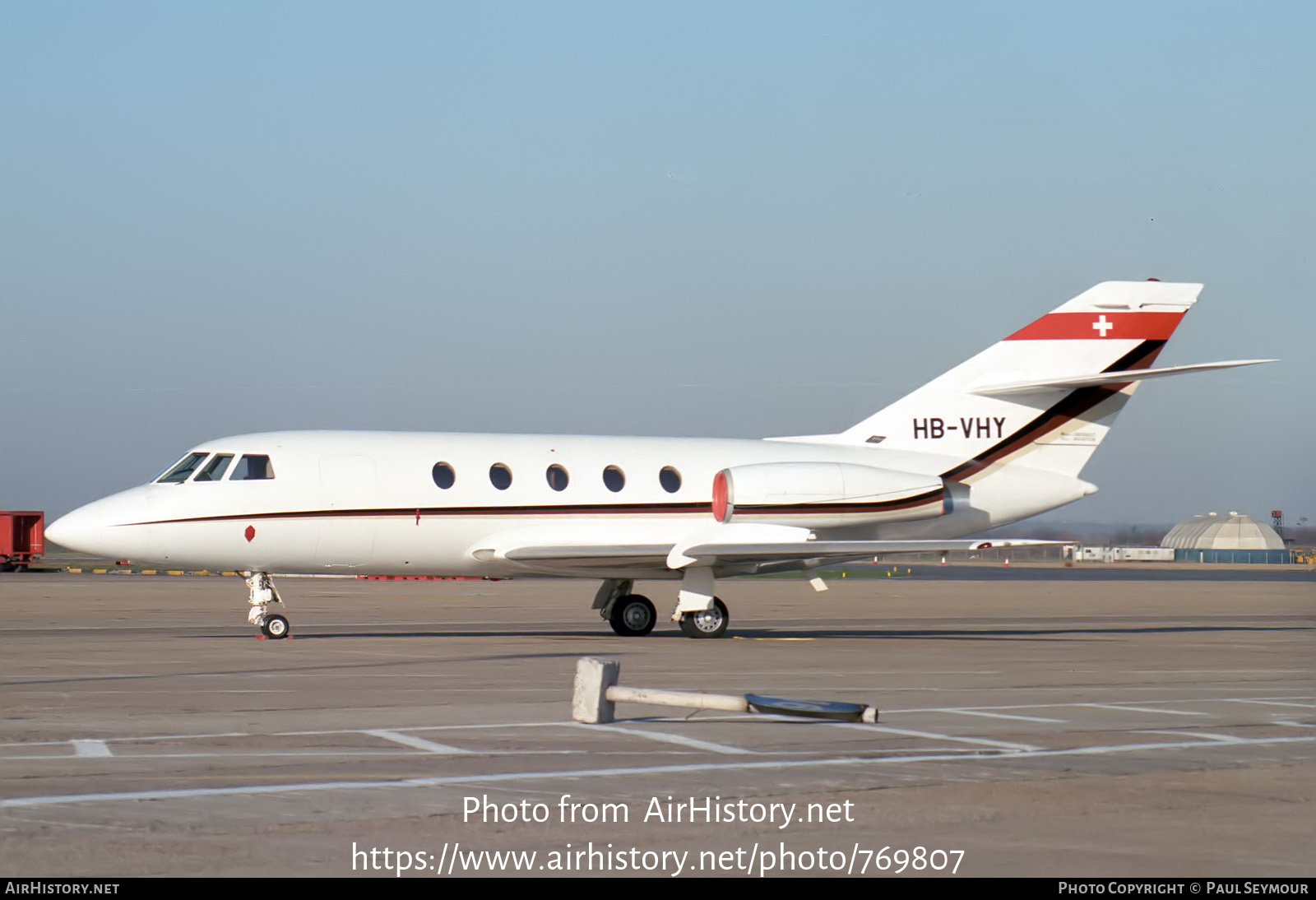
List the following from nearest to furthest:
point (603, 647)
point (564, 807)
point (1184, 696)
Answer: point (564, 807)
point (1184, 696)
point (603, 647)

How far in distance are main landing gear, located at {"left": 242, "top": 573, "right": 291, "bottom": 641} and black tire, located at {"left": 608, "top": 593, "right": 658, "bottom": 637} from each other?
5838mm

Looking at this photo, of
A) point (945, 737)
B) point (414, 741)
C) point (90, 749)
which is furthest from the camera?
point (945, 737)

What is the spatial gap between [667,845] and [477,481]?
17.9 metres

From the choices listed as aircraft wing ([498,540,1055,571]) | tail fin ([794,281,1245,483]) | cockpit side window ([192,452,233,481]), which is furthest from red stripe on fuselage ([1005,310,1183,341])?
cockpit side window ([192,452,233,481])

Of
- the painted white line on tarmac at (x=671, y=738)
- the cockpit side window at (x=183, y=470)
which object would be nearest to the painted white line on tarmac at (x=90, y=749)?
the painted white line on tarmac at (x=671, y=738)

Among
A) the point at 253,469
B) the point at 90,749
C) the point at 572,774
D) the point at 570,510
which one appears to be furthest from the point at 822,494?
the point at 572,774

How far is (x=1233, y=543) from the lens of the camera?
11169 cm

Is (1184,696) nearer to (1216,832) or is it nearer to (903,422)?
(1216,832)

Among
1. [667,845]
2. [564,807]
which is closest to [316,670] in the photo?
[564,807]

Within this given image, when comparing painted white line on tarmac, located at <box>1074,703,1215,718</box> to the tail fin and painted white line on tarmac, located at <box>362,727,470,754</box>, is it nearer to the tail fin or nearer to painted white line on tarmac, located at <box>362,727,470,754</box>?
painted white line on tarmac, located at <box>362,727,470,754</box>

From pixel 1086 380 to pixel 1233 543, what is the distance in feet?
303

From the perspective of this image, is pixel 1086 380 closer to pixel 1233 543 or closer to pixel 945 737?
pixel 945 737

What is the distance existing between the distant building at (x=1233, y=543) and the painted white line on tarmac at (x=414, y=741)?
10625cm
